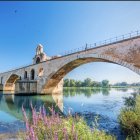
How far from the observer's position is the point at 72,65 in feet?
115

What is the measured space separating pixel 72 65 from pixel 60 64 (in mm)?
2082

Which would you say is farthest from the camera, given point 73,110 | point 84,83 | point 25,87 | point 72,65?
point 84,83

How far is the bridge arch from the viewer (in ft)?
73.7

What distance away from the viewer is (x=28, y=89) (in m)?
40.8

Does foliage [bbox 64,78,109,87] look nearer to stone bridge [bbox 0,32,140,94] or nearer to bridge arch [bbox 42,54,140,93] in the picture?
stone bridge [bbox 0,32,140,94]

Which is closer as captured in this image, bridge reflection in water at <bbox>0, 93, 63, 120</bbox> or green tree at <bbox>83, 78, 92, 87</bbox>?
bridge reflection in water at <bbox>0, 93, 63, 120</bbox>

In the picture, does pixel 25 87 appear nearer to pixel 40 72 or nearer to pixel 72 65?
pixel 40 72

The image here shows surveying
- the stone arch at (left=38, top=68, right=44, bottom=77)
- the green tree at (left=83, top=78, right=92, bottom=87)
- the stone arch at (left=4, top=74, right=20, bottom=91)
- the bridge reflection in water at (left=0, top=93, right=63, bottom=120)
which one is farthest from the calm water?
the green tree at (left=83, top=78, right=92, bottom=87)

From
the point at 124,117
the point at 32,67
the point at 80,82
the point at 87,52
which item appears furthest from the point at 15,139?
the point at 80,82

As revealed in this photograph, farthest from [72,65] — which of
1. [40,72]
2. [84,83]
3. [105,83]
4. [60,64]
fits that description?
[105,83]

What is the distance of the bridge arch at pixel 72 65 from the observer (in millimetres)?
22469

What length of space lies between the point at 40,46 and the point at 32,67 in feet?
29.5

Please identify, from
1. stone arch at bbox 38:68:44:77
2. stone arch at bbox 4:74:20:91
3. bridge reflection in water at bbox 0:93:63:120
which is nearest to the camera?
bridge reflection in water at bbox 0:93:63:120

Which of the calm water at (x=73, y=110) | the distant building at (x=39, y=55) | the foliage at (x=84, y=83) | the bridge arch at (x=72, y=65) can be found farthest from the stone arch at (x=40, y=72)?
the foliage at (x=84, y=83)
